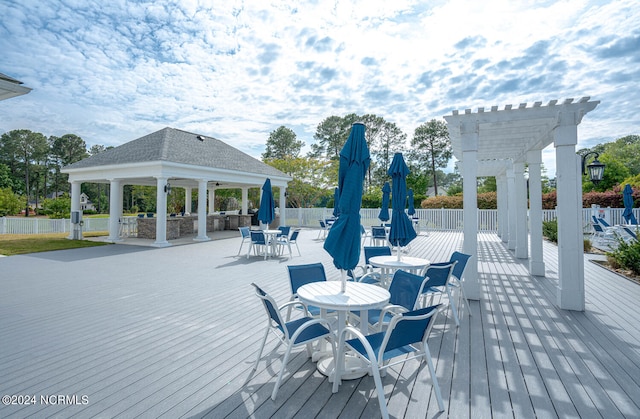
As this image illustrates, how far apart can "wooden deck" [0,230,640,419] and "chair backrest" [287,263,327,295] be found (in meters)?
0.75

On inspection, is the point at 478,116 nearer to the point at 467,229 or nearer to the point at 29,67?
the point at 467,229

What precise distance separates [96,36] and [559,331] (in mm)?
13544

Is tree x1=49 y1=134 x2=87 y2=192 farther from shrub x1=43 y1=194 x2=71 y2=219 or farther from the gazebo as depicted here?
the gazebo

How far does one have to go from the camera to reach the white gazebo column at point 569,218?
4.63 metres

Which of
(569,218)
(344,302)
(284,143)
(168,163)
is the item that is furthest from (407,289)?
(284,143)

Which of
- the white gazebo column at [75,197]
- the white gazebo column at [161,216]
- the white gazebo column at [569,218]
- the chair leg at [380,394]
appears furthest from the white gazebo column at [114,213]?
the white gazebo column at [569,218]

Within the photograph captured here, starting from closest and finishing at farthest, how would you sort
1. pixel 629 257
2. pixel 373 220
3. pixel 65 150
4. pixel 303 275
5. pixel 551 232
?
pixel 303 275, pixel 629 257, pixel 551 232, pixel 373 220, pixel 65 150

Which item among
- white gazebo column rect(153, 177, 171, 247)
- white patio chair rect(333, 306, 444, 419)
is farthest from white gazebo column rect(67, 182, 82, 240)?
white patio chair rect(333, 306, 444, 419)

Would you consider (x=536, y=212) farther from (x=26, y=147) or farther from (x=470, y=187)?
(x=26, y=147)

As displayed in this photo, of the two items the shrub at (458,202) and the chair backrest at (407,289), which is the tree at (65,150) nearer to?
the shrub at (458,202)

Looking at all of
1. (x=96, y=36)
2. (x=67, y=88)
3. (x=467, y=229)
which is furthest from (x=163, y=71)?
(x=467, y=229)

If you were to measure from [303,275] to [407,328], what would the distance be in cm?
179

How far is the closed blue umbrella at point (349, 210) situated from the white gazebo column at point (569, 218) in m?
3.76

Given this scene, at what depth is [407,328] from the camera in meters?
2.17
